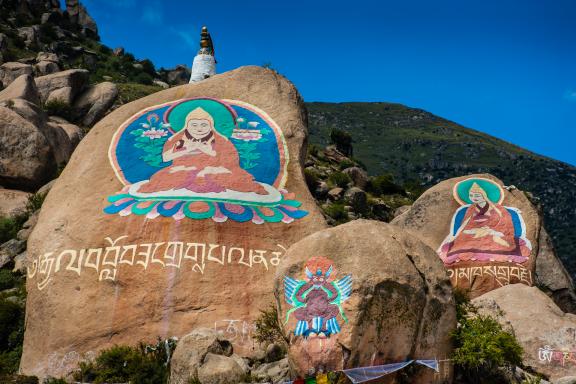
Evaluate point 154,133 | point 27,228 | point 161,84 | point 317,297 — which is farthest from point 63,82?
point 317,297

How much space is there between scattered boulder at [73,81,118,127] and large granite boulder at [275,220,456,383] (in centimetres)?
2987

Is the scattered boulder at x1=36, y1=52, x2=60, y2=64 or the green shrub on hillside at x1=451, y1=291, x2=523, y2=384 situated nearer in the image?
the green shrub on hillside at x1=451, y1=291, x2=523, y2=384

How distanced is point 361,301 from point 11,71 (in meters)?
37.2

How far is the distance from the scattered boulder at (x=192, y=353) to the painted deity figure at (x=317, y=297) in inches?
74.4

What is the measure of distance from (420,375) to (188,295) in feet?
19.0

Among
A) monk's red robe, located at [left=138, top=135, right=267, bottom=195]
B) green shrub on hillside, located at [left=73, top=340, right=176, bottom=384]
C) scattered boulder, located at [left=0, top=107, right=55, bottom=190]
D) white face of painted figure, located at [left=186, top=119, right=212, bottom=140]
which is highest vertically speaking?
scattered boulder, located at [left=0, top=107, right=55, bottom=190]

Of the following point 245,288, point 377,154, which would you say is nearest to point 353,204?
point 245,288

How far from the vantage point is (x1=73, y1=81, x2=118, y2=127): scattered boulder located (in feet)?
129

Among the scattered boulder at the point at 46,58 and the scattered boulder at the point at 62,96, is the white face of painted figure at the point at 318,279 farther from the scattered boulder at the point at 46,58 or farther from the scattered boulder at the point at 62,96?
the scattered boulder at the point at 46,58

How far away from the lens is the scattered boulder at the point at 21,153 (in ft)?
87.4

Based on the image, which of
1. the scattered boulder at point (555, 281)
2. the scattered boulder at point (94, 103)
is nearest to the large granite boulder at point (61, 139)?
the scattered boulder at point (94, 103)

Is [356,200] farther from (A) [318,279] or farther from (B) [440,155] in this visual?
(B) [440,155]

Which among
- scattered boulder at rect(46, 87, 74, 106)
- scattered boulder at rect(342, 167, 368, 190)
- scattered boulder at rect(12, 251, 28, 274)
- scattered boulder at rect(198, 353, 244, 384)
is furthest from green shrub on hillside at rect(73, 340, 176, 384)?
scattered boulder at rect(342, 167, 368, 190)

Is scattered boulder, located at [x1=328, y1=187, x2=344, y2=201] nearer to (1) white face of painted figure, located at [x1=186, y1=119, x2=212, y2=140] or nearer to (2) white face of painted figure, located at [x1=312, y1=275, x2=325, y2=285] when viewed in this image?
(1) white face of painted figure, located at [x1=186, y1=119, x2=212, y2=140]
